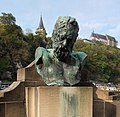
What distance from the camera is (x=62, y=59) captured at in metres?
5.69

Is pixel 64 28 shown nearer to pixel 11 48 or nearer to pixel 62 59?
pixel 62 59

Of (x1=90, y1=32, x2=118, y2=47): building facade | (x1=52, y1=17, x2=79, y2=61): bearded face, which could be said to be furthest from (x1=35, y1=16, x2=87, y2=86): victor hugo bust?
(x1=90, y1=32, x2=118, y2=47): building facade

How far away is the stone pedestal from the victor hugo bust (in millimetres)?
333

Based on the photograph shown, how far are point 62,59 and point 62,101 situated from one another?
86 cm

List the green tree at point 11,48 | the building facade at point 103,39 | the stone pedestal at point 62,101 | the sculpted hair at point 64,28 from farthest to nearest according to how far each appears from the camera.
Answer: the building facade at point 103,39, the green tree at point 11,48, the sculpted hair at point 64,28, the stone pedestal at point 62,101

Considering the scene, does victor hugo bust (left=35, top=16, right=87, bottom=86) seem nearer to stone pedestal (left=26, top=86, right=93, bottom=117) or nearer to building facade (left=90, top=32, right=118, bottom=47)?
stone pedestal (left=26, top=86, right=93, bottom=117)

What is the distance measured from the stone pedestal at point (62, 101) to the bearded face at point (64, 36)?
74 centimetres

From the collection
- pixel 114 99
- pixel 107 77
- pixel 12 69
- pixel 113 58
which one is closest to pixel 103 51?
pixel 113 58

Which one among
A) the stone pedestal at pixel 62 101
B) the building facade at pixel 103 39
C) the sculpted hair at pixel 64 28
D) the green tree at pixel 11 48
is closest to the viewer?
the stone pedestal at pixel 62 101

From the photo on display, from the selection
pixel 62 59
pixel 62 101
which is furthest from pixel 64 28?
pixel 62 101

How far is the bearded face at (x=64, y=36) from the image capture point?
5523 millimetres

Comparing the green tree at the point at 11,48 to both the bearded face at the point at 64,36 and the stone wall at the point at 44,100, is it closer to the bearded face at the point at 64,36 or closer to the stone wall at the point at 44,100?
the stone wall at the point at 44,100

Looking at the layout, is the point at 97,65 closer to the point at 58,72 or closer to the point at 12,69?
the point at 12,69

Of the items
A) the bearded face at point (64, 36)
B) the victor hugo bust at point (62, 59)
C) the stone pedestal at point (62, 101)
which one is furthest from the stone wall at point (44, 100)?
the bearded face at point (64, 36)
